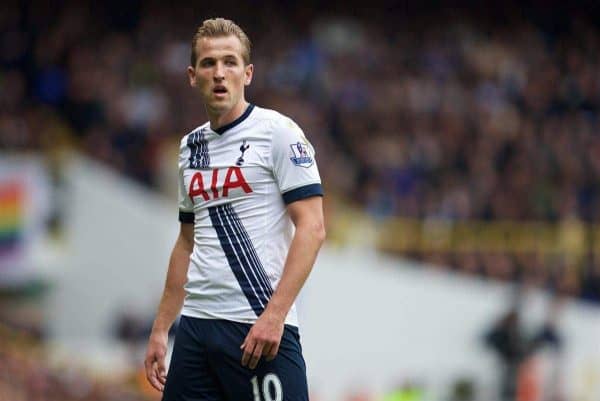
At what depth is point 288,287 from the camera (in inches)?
192

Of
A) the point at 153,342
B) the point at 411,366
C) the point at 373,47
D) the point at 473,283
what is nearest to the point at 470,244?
the point at 473,283

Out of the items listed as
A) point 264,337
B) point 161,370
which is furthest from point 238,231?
point 161,370

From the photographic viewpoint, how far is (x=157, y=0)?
21.8m

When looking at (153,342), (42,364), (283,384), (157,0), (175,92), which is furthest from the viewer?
(157,0)

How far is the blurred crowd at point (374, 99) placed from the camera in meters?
18.0

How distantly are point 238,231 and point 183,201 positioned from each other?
0.39m

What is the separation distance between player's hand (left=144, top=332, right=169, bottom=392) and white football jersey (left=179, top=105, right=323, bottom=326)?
250 mm

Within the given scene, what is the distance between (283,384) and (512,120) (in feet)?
51.6

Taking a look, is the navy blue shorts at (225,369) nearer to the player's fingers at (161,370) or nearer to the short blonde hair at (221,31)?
the player's fingers at (161,370)

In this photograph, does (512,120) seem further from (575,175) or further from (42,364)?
(42,364)

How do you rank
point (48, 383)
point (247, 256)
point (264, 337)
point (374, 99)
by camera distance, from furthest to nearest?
1. point (374, 99)
2. point (48, 383)
3. point (247, 256)
4. point (264, 337)

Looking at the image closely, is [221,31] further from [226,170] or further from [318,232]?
[318,232]

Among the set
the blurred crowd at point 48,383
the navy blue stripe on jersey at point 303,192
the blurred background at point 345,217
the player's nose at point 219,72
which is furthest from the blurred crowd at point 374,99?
the navy blue stripe on jersey at point 303,192

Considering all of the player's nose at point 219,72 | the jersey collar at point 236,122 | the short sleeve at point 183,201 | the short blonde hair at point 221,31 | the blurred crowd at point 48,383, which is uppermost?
the short blonde hair at point 221,31
